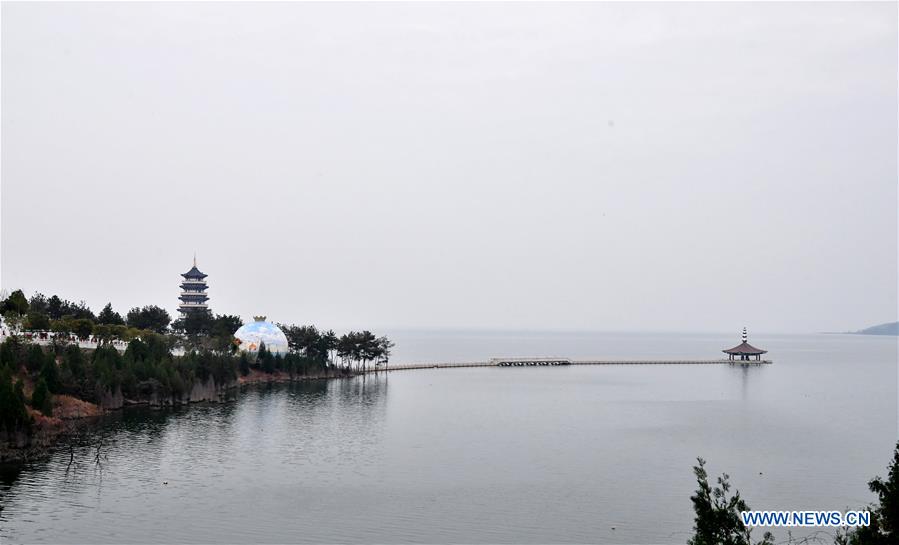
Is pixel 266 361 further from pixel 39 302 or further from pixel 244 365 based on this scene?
pixel 39 302

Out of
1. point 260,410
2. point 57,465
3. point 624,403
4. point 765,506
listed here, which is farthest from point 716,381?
point 57,465

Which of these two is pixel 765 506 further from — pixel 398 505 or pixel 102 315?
pixel 102 315

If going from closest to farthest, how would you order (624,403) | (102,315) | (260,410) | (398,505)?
(398,505), (260,410), (624,403), (102,315)

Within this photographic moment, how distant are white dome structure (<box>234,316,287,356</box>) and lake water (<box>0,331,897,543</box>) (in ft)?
74.8

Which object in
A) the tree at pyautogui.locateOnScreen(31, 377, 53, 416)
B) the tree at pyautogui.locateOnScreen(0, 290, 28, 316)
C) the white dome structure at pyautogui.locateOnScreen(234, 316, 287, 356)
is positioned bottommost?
the tree at pyautogui.locateOnScreen(31, 377, 53, 416)

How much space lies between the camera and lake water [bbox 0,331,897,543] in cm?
4019

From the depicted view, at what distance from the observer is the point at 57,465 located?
50375 millimetres

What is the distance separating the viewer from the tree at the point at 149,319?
130 metres

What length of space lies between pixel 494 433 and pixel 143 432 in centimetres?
2930

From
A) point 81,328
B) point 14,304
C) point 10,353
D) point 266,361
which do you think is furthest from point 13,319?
point 266,361

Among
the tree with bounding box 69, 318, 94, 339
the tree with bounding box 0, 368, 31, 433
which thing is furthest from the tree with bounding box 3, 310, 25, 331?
the tree with bounding box 0, 368, 31, 433

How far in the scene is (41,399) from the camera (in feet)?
204

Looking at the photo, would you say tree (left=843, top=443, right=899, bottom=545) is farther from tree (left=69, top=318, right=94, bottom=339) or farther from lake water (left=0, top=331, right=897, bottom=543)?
tree (left=69, top=318, right=94, bottom=339)

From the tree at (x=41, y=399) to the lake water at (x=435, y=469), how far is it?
5.35m
